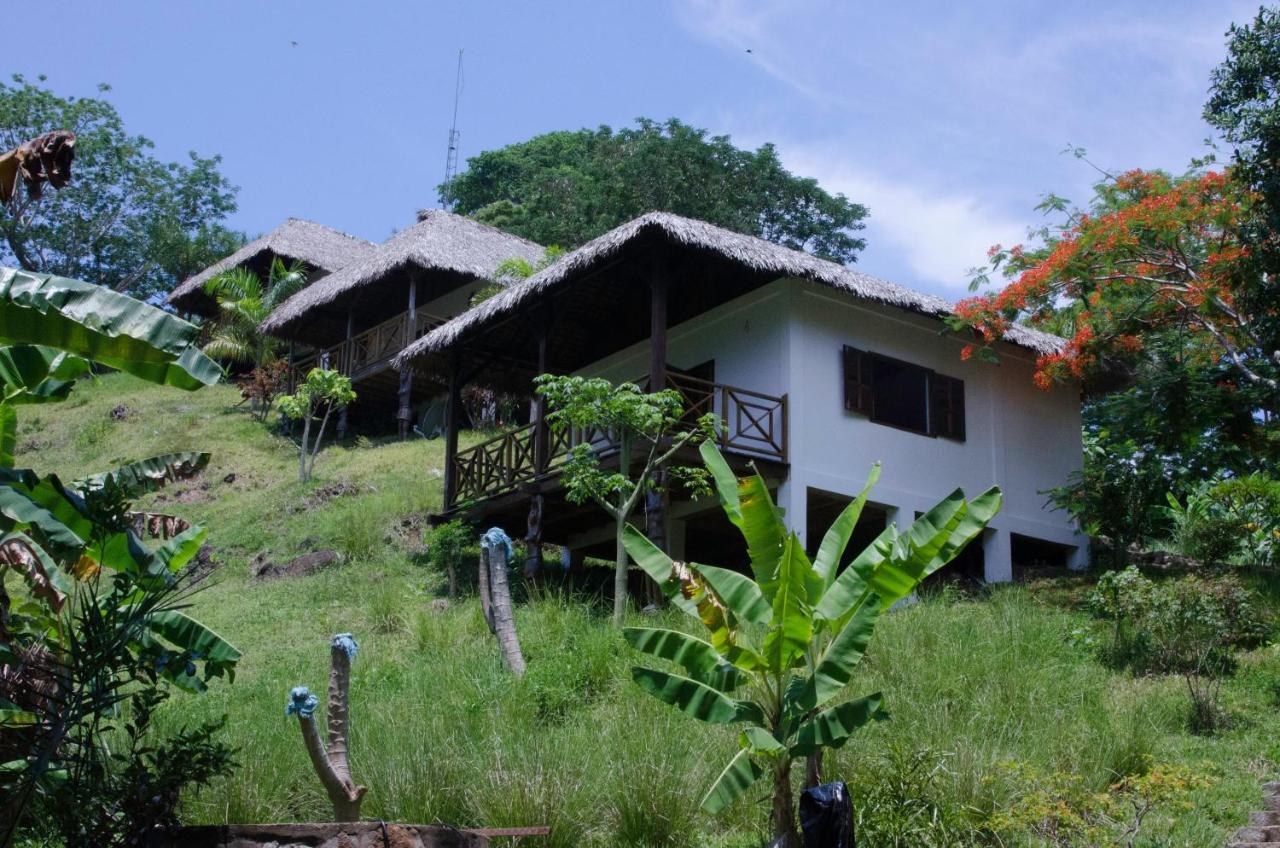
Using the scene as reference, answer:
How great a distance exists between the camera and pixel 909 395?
51.2 feet

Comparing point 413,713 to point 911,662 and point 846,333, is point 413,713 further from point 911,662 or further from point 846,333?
point 846,333

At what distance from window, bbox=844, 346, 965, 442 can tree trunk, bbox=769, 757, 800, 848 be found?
8206 mm

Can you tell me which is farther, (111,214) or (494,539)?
(111,214)

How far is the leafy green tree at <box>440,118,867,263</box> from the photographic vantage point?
30.0 meters

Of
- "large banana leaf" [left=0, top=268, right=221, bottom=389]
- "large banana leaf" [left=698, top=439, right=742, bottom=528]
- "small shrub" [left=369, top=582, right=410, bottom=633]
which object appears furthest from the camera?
"small shrub" [left=369, top=582, right=410, bottom=633]

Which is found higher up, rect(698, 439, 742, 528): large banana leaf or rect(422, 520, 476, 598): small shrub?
rect(422, 520, 476, 598): small shrub

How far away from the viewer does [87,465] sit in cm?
2452

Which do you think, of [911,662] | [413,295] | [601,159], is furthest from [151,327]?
[601,159]

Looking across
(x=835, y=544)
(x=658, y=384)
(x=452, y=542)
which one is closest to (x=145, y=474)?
(x=835, y=544)

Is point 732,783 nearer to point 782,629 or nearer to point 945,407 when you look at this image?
point 782,629

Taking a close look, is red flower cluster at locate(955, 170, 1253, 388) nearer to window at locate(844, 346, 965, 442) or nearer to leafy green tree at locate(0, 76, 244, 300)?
window at locate(844, 346, 965, 442)

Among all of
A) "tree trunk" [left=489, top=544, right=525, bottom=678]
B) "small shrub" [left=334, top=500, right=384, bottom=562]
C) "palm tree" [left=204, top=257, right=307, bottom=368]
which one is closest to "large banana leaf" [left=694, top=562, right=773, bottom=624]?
"tree trunk" [left=489, top=544, right=525, bottom=678]

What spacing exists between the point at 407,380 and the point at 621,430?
40.8ft

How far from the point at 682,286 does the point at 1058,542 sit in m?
5.43
